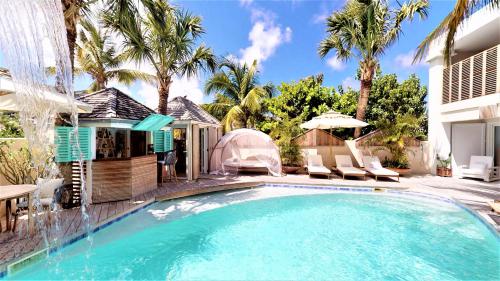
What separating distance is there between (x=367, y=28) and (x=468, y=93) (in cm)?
538

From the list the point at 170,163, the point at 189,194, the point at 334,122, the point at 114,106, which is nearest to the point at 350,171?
the point at 334,122

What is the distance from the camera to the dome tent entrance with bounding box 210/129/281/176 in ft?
40.0

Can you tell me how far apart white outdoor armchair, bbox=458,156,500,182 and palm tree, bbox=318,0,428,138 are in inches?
224

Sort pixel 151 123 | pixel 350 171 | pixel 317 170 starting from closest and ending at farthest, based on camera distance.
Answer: pixel 151 123
pixel 350 171
pixel 317 170

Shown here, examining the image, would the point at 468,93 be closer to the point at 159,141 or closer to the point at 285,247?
the point at 285,247

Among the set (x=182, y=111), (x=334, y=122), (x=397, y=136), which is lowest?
(x=397, y=136)

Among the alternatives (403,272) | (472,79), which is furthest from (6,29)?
(472,79)

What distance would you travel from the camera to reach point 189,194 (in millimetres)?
8898

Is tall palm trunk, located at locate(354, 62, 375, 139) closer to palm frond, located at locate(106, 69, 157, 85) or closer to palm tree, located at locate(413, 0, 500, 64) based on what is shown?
palm tree, located at locate(413, 0, 500, 64)

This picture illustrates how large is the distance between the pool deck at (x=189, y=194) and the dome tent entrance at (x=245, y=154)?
0.85 metres

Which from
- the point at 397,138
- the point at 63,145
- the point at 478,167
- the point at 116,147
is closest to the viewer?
the point at 63,145

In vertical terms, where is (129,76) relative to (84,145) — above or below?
above

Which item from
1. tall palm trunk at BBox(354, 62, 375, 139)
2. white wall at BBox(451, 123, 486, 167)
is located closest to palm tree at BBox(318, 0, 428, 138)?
tall palm trunk at BBox(354, 62, 375, 139)

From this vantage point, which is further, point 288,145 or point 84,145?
point 288,145
